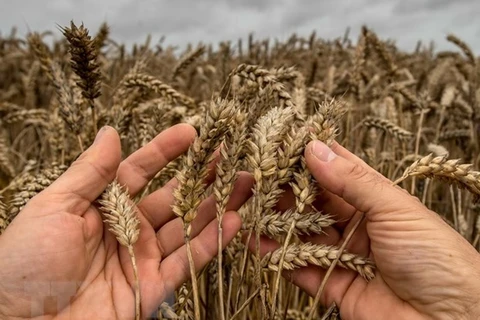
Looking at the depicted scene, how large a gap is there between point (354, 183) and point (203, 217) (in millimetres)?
591

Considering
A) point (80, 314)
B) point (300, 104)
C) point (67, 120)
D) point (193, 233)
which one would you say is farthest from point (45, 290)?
point (300, 104)

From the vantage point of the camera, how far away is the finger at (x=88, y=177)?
154cm

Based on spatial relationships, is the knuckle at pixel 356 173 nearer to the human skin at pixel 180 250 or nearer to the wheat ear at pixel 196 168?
the human skin at pixel 180 250

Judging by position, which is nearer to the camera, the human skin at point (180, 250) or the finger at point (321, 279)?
the human skin at point (180, 250)

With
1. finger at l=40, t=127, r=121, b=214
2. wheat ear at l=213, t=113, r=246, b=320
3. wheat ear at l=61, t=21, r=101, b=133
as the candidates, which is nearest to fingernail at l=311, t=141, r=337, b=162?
wheat ear at l=213, t=113, r=246, b=320

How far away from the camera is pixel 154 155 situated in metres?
1.80

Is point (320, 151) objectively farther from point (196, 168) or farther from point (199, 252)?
point (199, 252)

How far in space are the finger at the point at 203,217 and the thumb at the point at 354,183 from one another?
1.20 feet

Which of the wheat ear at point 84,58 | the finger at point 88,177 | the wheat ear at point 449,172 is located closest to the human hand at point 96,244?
the finger at point 88,177

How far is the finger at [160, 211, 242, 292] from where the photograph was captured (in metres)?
1.68

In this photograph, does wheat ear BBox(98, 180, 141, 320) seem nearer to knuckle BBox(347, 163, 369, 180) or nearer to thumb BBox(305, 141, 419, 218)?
thumb BBox(305, 141, 419, 218)

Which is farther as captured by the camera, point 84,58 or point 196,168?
point 84,58

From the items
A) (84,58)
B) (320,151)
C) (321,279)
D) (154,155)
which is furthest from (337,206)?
(84,58)

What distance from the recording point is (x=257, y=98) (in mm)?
1679
